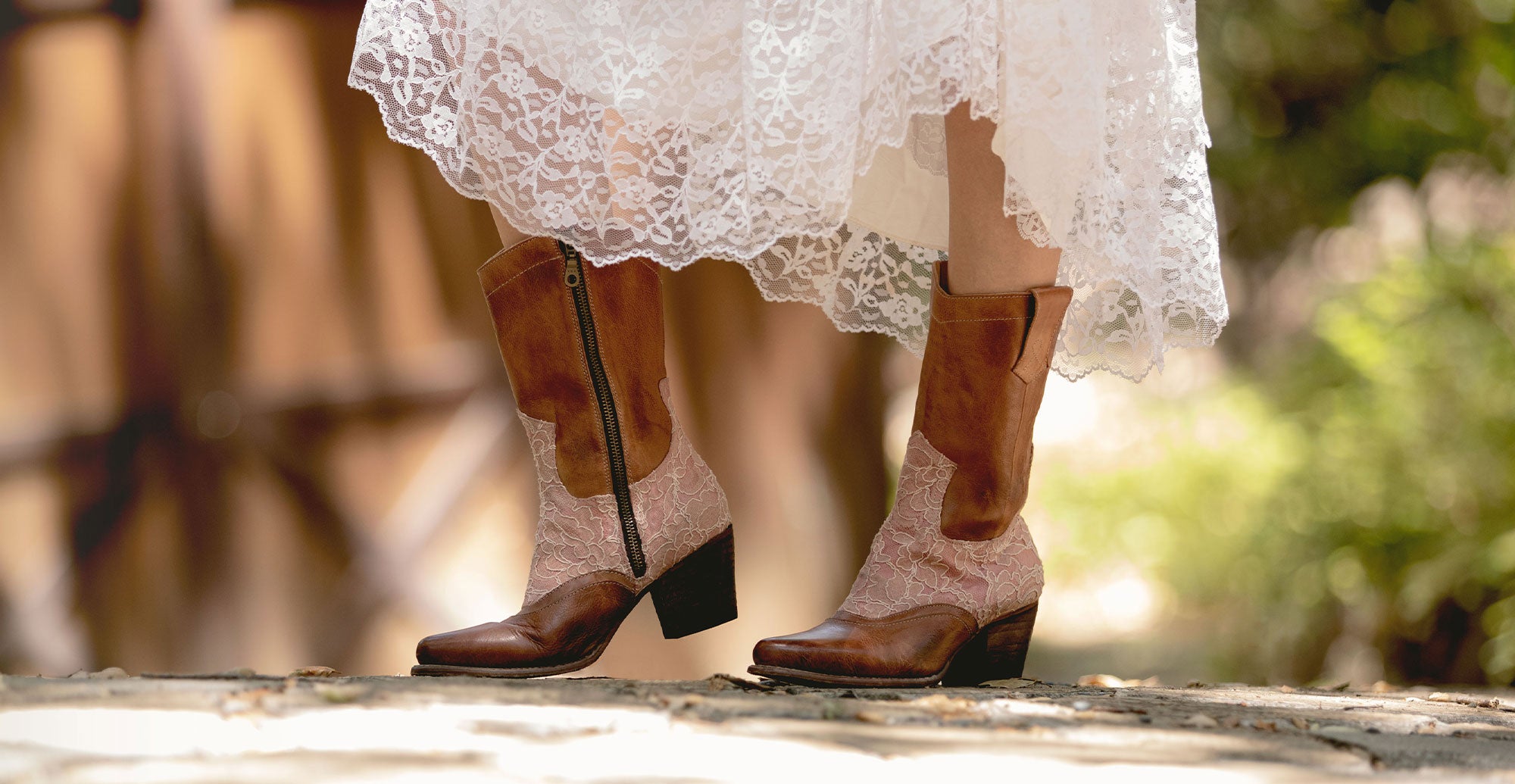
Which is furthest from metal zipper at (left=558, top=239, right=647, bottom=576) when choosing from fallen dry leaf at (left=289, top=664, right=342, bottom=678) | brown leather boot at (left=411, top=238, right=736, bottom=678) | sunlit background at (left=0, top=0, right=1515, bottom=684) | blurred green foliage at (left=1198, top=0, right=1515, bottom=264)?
blurred green foliage at (left=1198, top=0, right=1515, bottom=264)

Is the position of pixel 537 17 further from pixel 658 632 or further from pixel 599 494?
pixel 658 632

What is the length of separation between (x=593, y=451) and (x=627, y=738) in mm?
496

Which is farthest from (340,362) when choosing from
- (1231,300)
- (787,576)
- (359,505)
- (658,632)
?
(1231,300)

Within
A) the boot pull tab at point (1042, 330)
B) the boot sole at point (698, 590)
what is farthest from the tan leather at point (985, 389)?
the boot sole at point (698, 590)

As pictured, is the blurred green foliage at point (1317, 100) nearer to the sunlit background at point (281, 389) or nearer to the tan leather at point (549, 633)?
the sunlit background at point (281, 389)

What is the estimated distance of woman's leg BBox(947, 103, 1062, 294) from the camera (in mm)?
1094

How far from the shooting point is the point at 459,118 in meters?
1.02

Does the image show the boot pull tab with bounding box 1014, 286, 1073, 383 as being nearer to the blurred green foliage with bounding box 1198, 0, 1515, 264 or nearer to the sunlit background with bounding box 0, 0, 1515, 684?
the sunlit background with bounding box 0, 0, 1515, 684

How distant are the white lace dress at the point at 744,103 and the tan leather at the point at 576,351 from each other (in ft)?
0.30

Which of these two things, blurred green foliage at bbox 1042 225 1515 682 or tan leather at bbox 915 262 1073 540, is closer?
tan leather at bbox 915 262 1073 540

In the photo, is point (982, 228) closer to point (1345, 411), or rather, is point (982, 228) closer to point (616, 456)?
point (616, 456)
